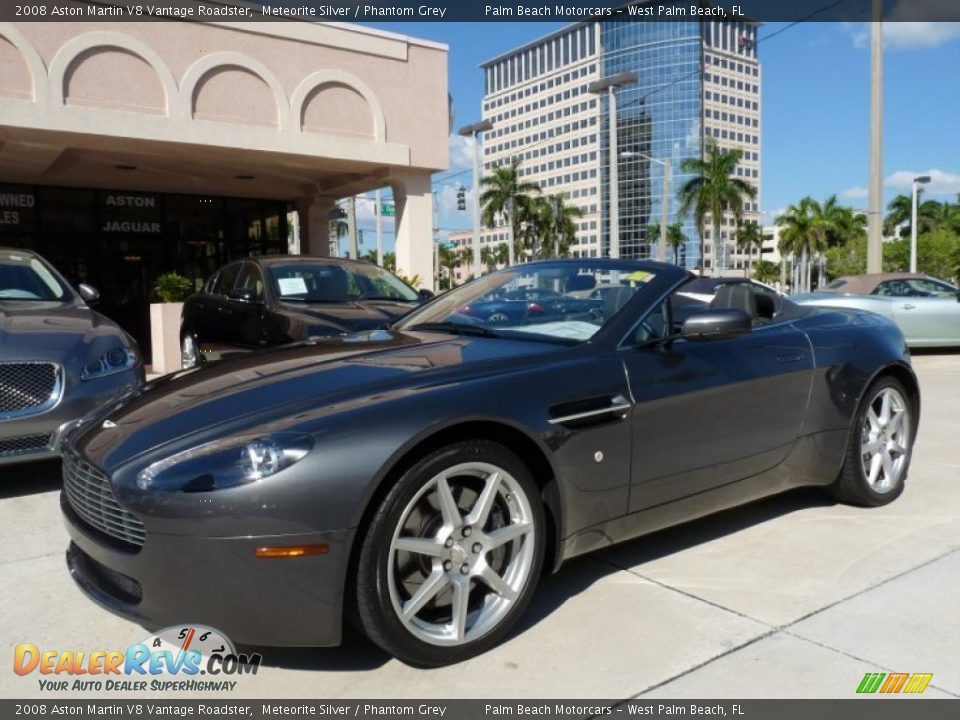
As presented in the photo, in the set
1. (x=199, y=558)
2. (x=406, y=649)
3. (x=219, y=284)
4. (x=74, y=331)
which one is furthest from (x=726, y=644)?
(x=219, y=284)

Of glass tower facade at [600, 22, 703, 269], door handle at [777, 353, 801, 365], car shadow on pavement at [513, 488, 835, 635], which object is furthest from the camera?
glass tower facade at [600, 22, 703, 269]

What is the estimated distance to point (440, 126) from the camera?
43.4ft

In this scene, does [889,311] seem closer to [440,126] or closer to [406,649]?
[440,126]

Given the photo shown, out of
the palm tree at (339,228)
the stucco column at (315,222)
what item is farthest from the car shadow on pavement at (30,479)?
the palm tree at (339,228)

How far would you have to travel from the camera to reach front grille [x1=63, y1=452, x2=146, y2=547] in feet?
7.89

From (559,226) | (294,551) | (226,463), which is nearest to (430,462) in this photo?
(294,551)

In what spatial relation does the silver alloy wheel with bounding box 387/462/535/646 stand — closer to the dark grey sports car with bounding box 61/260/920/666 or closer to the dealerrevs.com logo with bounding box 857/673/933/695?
the dark grey sports car with bounding box 61/260/920/666

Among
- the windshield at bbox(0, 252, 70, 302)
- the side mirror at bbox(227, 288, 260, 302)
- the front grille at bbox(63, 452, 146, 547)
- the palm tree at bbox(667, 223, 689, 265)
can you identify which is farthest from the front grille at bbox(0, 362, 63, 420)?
the palm tree at bbox(667, 223, 689, 265)

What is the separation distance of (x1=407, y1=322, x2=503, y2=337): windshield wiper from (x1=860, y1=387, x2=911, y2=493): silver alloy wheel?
2.15m

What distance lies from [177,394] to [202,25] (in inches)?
389

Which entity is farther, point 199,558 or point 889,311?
point 889,311

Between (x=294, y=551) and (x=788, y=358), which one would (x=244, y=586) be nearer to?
(x=294, y=551)

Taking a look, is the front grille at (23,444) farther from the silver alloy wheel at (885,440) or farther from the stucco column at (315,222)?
the stucco column at (315,222)

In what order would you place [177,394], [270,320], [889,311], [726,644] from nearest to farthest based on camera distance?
1. [726,644]
2. [177,394]
3. [270,320]
4. [889,311]
